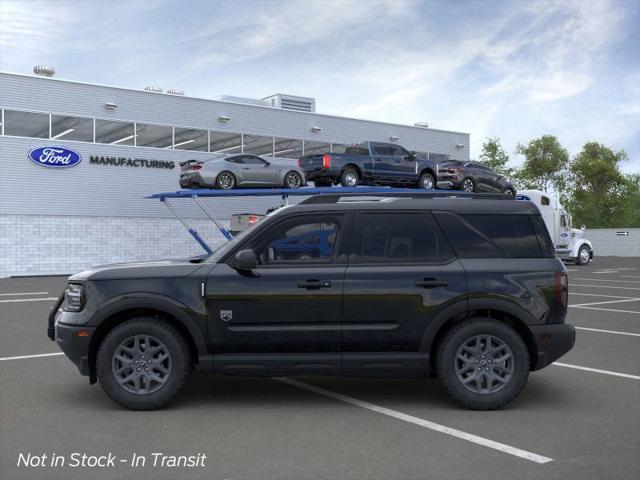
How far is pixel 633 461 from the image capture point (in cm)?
454

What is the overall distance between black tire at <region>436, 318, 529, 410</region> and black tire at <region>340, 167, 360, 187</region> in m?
15.4

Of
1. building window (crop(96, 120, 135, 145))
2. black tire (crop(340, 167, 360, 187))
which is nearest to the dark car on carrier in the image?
black tire (crop(340, 167, 360, 187))

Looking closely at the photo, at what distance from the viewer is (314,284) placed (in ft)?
19.4

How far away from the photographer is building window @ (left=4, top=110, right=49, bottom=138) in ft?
87.3

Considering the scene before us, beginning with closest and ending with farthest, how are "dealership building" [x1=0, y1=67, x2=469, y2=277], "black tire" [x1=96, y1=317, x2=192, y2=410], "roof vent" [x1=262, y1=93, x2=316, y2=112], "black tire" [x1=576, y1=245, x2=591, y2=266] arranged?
"black tire" [x1=96, y1=317, x2=192, y2=410]
"dealership building" [x1=0, y1=67, x2=469, y2=277]
"black tire" [x1=576, y1=245, x2=591, y2=266]
"roof vent" [x1=262, y1=93, x2=316, y2=112]

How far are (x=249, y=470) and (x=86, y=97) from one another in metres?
26.5

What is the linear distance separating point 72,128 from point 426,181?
14621 mm

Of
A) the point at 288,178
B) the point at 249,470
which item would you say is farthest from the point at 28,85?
the point at 249,470

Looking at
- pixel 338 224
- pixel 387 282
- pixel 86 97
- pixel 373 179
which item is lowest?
pixel 387 282

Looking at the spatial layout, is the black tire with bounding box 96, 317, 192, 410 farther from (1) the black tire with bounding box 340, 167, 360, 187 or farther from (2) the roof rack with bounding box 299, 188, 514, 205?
(1) the black tire with bounding box 340, 167, 360, 187

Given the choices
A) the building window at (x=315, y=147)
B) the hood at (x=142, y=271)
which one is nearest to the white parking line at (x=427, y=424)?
the hood at (x=142, y=271)

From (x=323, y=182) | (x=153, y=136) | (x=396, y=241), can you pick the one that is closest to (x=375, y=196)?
(x=396, y=241)

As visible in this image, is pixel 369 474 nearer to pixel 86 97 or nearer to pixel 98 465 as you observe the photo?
pixel 98 465

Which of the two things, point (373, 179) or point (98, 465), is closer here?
point (98, 465)
